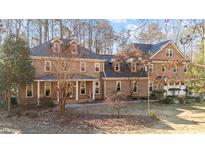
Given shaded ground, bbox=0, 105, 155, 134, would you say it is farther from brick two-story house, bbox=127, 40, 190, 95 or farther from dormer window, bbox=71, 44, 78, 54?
dormer window, bbox=71, 44, 78, 54

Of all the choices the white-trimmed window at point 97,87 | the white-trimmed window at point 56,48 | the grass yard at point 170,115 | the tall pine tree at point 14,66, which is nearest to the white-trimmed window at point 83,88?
the white-trimmed window at point 97,87

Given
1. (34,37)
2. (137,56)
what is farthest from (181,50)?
(34,37)

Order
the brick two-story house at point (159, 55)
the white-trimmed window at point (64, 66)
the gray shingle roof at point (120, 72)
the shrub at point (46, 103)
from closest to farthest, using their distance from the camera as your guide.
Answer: the brick two-story house at point (159, 55) → the shrub at point (46, 103) → the white-trimmed window at point (64, 66) → the gray shingle roof at point (120, 72)

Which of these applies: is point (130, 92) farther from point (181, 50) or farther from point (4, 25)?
point (4, 25)

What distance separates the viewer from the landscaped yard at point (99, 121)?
5.53m

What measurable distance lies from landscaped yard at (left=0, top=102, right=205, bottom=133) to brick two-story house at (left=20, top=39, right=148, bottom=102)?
0.44m

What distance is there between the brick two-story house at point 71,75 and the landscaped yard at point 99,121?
444 mm

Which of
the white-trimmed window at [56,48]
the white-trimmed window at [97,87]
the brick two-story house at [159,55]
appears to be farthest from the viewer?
the white-trimmed window at [97,87]

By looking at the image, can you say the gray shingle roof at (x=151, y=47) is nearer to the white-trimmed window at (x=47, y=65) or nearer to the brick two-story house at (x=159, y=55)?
the brick two-story house at (x=159, y=55)

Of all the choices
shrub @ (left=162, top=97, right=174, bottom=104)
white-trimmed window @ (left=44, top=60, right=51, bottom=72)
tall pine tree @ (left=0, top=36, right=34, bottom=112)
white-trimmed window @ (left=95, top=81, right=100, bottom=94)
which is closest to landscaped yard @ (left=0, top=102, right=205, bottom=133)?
shrub @ (left=162, top=97, right=174, bottom=104)

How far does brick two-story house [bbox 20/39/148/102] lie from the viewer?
6.45 meters

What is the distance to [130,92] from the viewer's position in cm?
757

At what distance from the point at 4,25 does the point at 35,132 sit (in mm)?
2388
